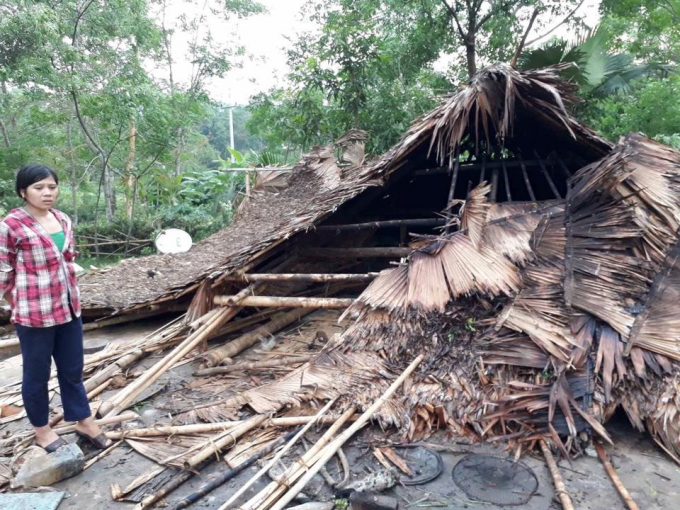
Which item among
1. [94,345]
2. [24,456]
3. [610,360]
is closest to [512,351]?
[610,360]

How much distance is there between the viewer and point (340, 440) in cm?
249

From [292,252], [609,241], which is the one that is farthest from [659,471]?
[292,252]

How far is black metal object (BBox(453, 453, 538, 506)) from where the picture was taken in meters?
2.24

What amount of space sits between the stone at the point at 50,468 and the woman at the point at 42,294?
0.45ft

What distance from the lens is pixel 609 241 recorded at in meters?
3.16

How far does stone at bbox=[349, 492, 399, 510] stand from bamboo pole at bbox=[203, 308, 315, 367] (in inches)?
81.4

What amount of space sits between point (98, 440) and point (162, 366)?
0.62 metres

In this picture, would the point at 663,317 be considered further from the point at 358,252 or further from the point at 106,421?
the point at 106,421

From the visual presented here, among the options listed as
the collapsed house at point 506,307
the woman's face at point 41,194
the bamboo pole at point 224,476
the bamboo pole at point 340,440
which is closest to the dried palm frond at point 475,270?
the collapsed house at point 506,307

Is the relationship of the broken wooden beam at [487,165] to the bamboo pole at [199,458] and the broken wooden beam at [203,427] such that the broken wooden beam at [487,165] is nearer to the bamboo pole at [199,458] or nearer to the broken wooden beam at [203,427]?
the broken wooden beam at [203,427]

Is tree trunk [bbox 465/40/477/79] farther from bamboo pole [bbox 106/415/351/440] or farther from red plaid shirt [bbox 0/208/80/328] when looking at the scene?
red plaid shirt [bbox 0/208/80/328]

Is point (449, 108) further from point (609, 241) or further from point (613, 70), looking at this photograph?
point (613, 70)

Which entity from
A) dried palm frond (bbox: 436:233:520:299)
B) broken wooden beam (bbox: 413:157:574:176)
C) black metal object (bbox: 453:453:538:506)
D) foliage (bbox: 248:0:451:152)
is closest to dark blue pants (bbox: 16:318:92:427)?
black metal object (bbox: 453:453:538:506)

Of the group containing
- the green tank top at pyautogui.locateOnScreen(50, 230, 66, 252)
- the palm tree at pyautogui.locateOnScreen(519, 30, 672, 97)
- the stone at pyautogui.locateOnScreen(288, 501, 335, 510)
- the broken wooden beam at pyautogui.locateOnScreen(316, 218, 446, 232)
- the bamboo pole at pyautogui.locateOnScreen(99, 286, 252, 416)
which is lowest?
the stone at pyautogui.locateOnScreen(288, 501, 335, 510)
